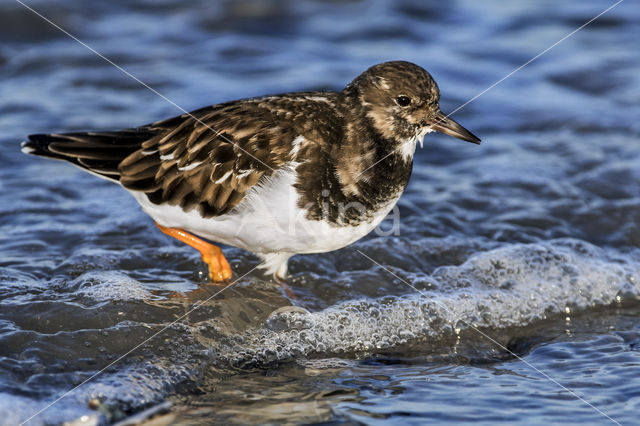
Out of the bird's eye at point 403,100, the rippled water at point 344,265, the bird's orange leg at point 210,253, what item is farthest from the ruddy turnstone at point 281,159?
the rippled water at point 344,265

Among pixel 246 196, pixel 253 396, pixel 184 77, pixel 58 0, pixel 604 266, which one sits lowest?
pixel 253 396

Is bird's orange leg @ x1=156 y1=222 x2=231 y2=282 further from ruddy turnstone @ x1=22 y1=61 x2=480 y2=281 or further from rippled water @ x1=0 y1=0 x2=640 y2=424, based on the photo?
ruddy turnstone @ x1=22 y1=61 x2=480 y2=281

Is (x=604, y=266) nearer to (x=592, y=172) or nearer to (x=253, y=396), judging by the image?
(x=592, y=172)

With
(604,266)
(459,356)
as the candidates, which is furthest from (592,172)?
(459,356)

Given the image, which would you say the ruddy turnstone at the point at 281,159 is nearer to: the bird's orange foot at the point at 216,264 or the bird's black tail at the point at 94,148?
the bird's black tail at the point at 94,148

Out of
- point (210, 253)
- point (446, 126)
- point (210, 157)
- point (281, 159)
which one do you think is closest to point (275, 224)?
point (281, 159)

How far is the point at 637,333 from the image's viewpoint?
189 inches

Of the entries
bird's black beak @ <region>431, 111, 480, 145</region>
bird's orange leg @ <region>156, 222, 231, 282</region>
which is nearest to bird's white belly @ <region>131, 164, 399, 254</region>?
bird's orange leg @ <region>156, 222, 231, 282</region>

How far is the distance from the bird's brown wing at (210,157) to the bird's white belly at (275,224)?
2.4 inches

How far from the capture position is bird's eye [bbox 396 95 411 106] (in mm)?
4449

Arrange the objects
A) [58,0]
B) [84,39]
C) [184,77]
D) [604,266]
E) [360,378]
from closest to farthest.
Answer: [360,378] → [604,266] → [184,77] → [84,39] → [58,0]

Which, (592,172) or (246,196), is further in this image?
(592,172)

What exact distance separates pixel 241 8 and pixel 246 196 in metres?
6.43

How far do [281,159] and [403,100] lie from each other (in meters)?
0.80
